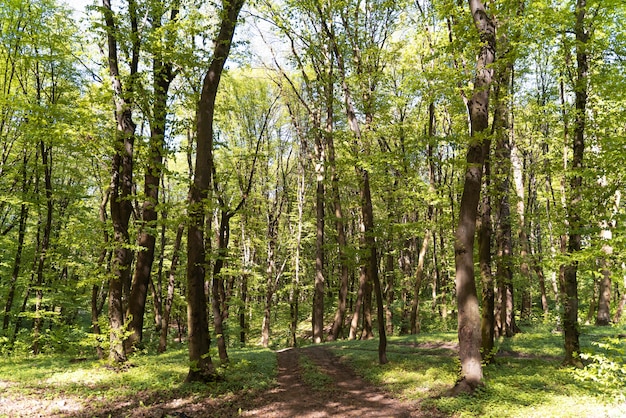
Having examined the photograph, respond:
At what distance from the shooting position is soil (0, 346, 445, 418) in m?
7.16

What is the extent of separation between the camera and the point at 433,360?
1197 centimetres

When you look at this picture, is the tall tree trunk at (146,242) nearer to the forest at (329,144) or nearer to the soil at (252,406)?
the forest at (329,144)

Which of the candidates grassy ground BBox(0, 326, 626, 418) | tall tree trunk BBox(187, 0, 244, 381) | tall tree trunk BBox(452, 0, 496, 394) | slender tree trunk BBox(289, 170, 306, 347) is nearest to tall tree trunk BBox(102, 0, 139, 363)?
grassy ground BBox(0, 326, 626, 418)

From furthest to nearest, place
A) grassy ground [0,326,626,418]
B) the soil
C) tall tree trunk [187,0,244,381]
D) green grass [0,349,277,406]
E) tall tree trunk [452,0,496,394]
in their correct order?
tall tree trunk [187,0,244,381] < green grass [0,349,277,406] < tall tree trunk [452,0,496,394] < the soil < grassy ground [0,326,626,418]

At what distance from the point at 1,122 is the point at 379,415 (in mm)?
18213

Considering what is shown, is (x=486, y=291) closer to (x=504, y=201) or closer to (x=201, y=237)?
(x=504, y=201)

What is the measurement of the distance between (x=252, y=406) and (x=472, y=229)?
21.2 feet

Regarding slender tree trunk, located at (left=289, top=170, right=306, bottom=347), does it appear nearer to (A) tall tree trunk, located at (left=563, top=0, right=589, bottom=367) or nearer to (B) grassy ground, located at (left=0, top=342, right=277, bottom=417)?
(B) grassy ground, located at (left=0, top=342, right=277, bottom=417)

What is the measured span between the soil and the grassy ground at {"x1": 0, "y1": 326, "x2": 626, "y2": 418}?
0.16 metres

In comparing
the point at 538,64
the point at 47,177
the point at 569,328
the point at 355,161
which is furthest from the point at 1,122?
Answer: the point at 538,64

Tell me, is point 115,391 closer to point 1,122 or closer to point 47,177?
point 47,177

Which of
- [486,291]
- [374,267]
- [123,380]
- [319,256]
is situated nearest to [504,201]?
[486,291]

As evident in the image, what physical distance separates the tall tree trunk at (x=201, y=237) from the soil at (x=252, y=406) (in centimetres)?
109

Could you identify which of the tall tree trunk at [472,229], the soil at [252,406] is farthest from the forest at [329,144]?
the soil at [252,406]
